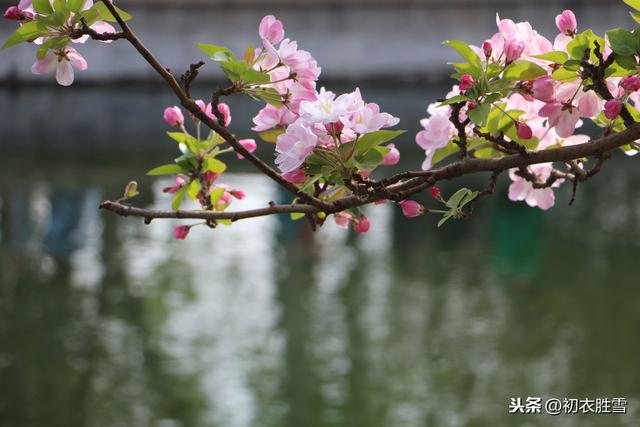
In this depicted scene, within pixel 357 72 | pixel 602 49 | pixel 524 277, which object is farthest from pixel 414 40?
pixel 602 49

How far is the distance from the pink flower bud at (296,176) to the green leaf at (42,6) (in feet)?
1.18

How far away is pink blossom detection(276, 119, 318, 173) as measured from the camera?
1.27 m

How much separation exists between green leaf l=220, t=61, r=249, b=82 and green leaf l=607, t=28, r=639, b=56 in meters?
0.45

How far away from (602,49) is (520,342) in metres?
7.53

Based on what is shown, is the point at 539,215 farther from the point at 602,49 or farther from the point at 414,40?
the point at 602,49

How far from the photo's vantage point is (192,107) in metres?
1.22

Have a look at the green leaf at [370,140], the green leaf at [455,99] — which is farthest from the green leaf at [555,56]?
the green leaf at [370,140]

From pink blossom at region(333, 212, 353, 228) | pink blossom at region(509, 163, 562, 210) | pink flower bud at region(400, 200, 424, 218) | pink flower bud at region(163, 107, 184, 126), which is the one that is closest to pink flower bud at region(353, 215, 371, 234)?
pink blossom at region(333, 212, 353, 228)

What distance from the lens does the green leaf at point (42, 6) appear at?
4.30ft

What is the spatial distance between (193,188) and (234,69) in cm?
32

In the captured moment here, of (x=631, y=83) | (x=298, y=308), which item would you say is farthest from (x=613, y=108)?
(x=298, y=308)

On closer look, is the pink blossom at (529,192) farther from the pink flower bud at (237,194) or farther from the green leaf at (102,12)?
the green leaf at (102,12)

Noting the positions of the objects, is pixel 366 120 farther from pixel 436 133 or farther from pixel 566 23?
pixel 566 23

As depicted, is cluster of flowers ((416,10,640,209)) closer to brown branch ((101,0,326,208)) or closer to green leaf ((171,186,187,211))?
brown branch ((101,0,326,208))
